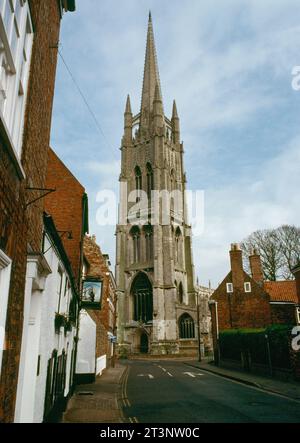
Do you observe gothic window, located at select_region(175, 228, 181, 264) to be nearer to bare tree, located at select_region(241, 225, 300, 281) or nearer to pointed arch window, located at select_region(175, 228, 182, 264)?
pointed arch window, located at select_region(175, 228, 182, 264)

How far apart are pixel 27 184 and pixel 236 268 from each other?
31.3m

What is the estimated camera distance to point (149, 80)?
242 ft

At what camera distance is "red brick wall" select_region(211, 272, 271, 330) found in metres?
32.0

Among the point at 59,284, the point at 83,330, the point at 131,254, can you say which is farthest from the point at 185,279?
the point at 59,284

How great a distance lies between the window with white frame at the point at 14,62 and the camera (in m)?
3.81

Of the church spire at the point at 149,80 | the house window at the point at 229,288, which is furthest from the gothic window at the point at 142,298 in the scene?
the church spire at the point at 149,80

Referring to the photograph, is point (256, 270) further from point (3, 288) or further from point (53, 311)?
point (3, 288)

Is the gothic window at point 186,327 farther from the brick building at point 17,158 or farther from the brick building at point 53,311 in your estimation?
the brick building at point 17,158

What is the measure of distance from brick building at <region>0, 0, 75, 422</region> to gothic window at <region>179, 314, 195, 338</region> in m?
51.7

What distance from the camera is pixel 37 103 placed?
534 centimetres

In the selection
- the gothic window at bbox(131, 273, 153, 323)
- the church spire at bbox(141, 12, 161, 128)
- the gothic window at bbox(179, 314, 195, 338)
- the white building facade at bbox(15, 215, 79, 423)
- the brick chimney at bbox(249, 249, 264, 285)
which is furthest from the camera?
the church spire at bbox(141, 12, 161, 128)

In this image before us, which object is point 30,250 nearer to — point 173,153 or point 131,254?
point 131,254

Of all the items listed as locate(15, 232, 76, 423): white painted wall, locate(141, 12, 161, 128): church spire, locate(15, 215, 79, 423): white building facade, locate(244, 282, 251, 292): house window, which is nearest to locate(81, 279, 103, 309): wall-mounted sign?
locate(15, 215, 79, 423): white building facade

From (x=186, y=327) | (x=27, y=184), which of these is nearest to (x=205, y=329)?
(x=186, y=327)
